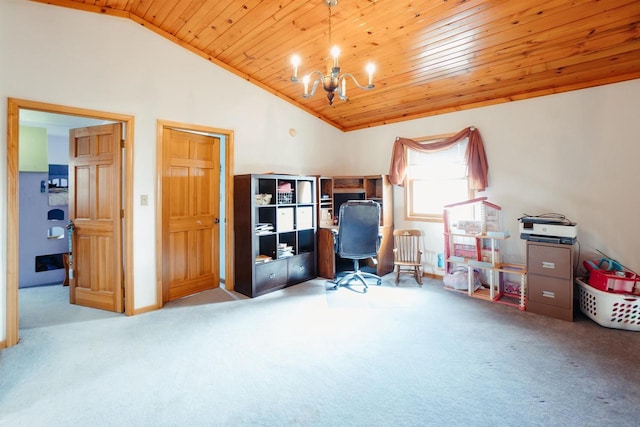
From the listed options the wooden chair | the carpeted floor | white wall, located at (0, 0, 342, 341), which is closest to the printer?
the carpeted floor

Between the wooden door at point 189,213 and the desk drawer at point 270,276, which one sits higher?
the wooden door at point 189,213

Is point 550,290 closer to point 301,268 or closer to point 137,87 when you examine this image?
point 301,268

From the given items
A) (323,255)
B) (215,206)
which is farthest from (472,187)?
(215,206)

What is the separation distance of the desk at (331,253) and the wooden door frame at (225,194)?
4.31ft

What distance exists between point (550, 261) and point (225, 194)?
3.83 metres

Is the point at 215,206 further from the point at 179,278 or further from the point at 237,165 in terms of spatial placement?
the point at 179,278

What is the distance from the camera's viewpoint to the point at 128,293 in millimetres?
3287

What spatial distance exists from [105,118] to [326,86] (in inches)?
91.6

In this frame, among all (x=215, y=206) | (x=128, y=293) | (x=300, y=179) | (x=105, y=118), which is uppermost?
(x=105, y=118)

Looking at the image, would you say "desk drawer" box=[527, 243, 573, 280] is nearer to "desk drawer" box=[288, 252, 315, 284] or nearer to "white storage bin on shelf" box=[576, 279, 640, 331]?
"white storage bin on shelf" box=[576, 279, 640, 331]

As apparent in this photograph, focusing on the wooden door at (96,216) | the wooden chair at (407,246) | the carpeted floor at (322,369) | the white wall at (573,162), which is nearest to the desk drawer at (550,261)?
the carpeted floor at (322,369)

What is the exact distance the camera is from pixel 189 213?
396 cm

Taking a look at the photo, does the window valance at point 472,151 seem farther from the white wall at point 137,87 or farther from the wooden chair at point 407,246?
the white wall at point 137,87

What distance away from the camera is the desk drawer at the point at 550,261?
3.11 metres
